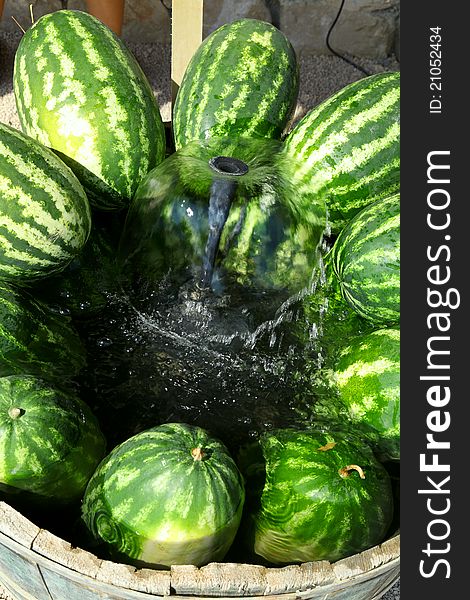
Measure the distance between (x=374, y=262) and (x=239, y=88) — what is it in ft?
2.24

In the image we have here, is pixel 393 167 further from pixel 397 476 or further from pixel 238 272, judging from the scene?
pixel 397 476

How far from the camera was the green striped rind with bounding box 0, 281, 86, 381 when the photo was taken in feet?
5.79

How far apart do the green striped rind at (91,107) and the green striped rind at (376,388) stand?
750 millimetres

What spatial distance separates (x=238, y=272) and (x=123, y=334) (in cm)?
34

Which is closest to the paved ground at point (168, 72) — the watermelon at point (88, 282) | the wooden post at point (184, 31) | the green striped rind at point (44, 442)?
the wooden post at point (184, 31)

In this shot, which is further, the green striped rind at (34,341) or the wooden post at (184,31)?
the wooden post at (184,31)

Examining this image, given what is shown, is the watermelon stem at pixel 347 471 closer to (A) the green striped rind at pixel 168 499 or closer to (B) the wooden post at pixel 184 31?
(A) the green striped rind at pixel 168 499

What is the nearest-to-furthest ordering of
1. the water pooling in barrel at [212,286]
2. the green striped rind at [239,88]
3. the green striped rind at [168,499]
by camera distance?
the green striped rind at [168,499] < the water pooling in barrel at [212,286] < the green striped rind at [239,88]

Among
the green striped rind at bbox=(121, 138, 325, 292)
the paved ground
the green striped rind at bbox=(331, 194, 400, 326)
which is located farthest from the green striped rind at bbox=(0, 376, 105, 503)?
the paved ground

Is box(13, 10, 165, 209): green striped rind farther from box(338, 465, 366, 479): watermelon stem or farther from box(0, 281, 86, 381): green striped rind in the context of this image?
box(338, 465, 366, 479): watermelon stem

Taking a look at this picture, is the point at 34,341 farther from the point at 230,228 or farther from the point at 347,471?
the point at 347,471

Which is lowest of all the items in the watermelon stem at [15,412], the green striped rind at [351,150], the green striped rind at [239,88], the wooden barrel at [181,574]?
the wooden barrel at [181,574]

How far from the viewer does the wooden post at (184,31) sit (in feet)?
8.21

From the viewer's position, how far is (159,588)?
142cm
